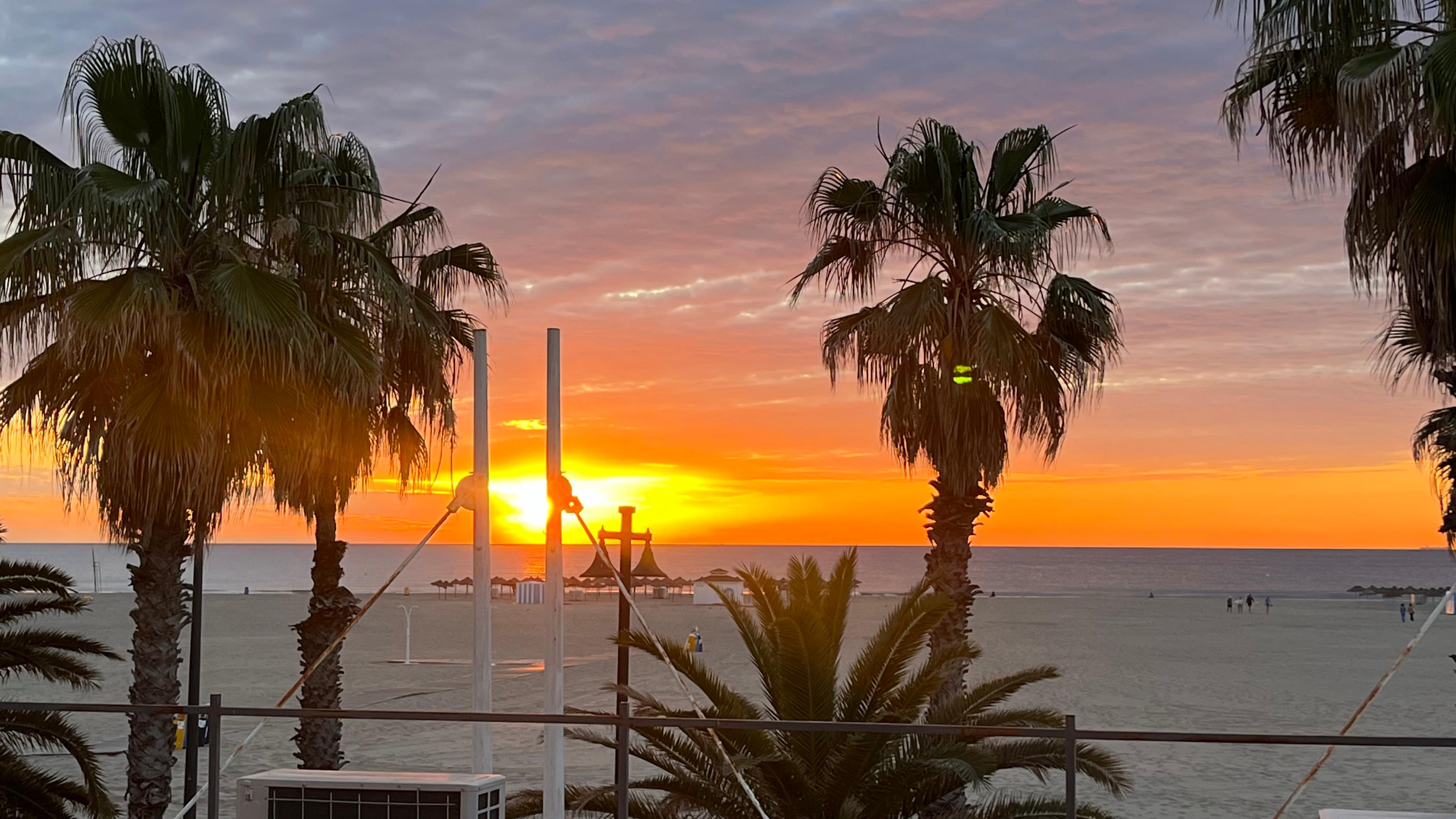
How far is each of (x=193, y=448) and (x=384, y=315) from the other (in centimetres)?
411

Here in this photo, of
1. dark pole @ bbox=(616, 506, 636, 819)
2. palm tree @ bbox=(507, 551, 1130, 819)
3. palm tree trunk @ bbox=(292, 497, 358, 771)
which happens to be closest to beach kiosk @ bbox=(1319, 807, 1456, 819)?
dark pole @ bbox=(616, 506, 636, 819)

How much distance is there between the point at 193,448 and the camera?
1162 centimetres

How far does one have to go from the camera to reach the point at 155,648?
1263 cm

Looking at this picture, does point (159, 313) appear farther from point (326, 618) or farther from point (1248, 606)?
point (1248, 606)

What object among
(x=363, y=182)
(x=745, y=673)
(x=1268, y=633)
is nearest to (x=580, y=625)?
(x=745, y=673)

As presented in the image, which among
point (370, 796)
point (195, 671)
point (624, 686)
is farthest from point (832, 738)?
point (195, 671)

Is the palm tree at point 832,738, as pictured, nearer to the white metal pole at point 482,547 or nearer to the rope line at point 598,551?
the rope line at point 598,551

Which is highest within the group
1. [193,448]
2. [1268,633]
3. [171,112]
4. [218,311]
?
[171,112]

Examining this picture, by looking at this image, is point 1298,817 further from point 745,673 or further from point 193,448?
point 745,673

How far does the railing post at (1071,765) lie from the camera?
5996 millimetres

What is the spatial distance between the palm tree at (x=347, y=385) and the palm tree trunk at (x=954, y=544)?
22.3ft

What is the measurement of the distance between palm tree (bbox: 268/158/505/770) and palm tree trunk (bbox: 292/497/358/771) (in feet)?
0.06

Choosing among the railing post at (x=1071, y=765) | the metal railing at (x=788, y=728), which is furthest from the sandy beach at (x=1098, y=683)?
the railing post at (x=1071, y=765)

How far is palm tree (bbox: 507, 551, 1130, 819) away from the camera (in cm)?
1138
